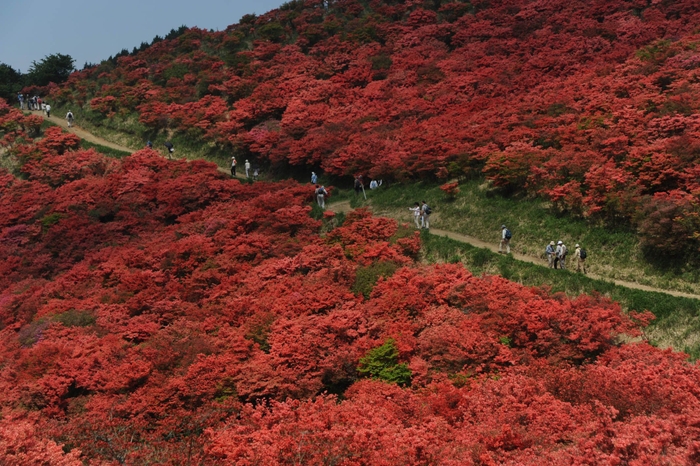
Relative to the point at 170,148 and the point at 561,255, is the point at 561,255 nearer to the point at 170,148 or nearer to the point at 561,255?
the point at 561,255

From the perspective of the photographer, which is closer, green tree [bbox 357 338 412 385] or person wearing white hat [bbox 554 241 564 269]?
green tree [bbox 357 338 412 385]

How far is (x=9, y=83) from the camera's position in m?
55.9

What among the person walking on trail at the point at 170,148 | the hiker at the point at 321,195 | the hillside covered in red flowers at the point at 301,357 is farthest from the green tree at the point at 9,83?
the hiker at the point at 321,195

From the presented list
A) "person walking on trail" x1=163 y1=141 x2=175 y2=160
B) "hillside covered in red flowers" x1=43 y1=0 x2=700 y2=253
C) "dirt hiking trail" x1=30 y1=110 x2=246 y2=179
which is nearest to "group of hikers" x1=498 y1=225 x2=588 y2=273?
"hillside covered in red flowers" x1=43 y1=0 x2=700 y2=253

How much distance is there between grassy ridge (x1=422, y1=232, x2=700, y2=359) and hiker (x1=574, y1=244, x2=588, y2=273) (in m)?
0.72

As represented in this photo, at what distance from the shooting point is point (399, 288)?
17.9 m

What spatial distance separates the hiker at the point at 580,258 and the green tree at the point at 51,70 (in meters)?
53.0

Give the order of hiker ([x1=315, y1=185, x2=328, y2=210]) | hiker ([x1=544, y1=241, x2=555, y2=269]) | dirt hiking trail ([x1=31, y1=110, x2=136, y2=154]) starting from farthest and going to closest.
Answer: dirt hiking trail ([x1=31, y1=110, x2=136, y2=154]), hiker ([x1=315, y1=185, x2=328, y2=210]), hiker ([x1=544, y1=241, x2=555, y2=269])

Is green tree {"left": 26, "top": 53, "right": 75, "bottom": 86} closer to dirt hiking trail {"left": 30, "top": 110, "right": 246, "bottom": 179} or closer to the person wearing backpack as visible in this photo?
dirt hiking trail {"left": 30, "top": 110, "right": 246, "bottom": 179}

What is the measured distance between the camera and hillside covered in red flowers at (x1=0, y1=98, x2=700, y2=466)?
10367mm

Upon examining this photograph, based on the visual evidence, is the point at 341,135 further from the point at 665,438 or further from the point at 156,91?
the point at 665,438

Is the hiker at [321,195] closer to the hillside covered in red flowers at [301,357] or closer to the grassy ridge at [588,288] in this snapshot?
the hillside covered in red flowers at [301,357]

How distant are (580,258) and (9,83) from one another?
183 feet

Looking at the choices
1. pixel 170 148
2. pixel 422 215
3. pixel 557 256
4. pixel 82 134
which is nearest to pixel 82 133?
pixel 82 134
